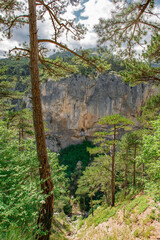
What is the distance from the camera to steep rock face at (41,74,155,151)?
24791 mm

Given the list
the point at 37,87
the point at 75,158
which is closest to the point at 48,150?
the point at 37,87

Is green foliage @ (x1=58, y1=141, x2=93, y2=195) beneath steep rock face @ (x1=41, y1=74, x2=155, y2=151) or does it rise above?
beneath

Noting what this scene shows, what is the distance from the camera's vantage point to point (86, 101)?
1022 inches

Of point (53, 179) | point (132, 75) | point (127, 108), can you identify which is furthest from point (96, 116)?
point (53, 179)

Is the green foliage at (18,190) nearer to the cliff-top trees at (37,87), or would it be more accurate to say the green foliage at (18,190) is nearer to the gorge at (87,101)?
the cliff-top trees at (37,87)

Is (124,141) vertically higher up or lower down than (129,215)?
higher up

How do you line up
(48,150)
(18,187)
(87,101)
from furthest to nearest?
(87,101) → (48,150) → (18,187)

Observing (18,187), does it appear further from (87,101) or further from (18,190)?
(87,101)

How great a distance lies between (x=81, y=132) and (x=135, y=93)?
13.2 m

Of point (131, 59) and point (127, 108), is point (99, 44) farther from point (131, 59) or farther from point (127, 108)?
point (127, 108)

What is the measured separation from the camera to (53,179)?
3.34 metres

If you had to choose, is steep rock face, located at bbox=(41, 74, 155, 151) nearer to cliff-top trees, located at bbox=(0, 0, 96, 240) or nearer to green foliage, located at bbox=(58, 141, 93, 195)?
green foliage, located at bbox=(58, 141, 93, 195)

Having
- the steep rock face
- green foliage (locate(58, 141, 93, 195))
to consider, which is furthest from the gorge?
green foliage (locate(58, 141, 93, 195))

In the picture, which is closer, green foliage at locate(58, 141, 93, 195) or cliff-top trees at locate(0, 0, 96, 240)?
cliff-top trees at locate(0, 0, 96, 240)
